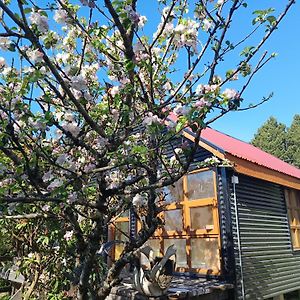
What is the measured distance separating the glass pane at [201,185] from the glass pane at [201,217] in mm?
275

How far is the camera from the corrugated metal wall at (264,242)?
22.8 feet

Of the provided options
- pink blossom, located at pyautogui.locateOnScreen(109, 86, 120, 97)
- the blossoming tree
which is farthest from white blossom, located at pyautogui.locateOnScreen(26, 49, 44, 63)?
pink blossom, located at pyautogui.locateOnScreen(109, 86, 120, 97)

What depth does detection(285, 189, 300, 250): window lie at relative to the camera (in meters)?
9.26

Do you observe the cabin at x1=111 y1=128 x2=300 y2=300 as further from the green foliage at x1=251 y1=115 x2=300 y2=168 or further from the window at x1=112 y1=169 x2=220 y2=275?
the green foliage at x1=251 y1=115 x2=300 y2=168

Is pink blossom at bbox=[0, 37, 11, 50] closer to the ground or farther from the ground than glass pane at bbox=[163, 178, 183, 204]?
farther from the ground

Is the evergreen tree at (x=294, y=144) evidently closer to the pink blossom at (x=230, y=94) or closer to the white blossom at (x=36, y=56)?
the pink blossom at (x=230, y=94)

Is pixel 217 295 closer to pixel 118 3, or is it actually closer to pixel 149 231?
pixel 149 231

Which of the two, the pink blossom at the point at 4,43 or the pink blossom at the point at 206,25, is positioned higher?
the pink blossom at the point at 206,25

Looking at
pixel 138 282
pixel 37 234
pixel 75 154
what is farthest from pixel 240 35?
pixel 37 234

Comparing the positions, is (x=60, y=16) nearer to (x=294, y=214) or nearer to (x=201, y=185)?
(x=201, y=185)

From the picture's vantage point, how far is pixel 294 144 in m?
37.0

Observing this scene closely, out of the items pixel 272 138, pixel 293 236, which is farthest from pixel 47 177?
pixel 272 138

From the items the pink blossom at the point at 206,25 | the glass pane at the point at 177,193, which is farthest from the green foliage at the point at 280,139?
the pink blossom at the point at 206,25

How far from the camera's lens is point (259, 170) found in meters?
7.44
